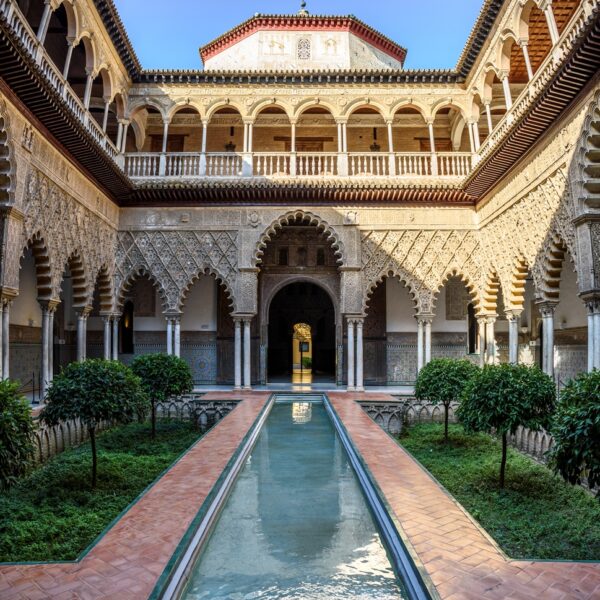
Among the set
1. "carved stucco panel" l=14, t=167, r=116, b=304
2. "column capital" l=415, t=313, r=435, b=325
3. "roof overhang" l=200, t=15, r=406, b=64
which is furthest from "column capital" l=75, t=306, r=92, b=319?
"roof overhang" l=200, t=15, r=406, b=64

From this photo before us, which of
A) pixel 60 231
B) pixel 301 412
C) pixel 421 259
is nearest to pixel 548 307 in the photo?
pixel 421 259

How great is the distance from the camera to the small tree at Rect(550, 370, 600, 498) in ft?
13.0

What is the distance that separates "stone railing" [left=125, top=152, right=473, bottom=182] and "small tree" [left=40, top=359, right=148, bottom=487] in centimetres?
812

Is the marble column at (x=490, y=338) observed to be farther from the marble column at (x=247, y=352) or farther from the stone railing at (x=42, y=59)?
the stone railing at (x=42, y=59)

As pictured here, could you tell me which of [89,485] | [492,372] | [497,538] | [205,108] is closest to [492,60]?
[205,108]

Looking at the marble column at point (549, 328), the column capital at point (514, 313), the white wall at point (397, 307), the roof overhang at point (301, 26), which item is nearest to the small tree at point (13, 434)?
the marble column at point (549, 328)

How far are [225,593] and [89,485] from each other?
362 cm

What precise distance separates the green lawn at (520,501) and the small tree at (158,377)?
4.15 m

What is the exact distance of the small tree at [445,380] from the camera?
9125mm

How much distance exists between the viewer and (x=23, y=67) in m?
7.71

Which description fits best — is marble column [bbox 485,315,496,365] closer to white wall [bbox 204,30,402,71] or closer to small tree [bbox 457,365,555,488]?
small tree [bbox 457,365,555,488]

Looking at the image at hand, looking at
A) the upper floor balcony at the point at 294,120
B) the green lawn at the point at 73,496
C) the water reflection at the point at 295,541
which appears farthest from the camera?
the upper floor balcony at the point at 294,120

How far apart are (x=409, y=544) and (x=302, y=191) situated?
10.8 meters

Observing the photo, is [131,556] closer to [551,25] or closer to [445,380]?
[445,380]
